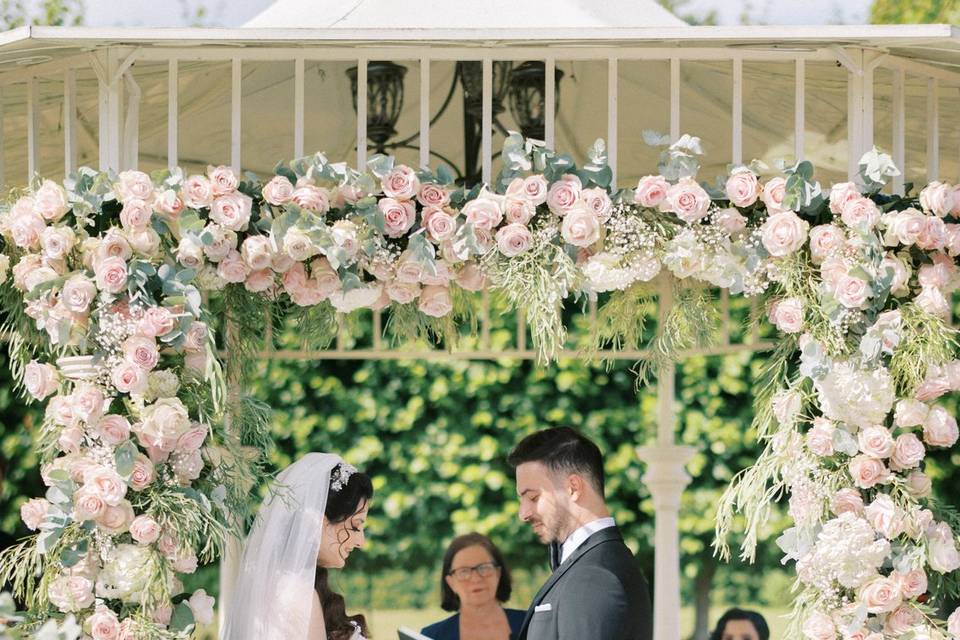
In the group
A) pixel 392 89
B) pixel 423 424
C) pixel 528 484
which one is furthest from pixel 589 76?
pixel 423 424

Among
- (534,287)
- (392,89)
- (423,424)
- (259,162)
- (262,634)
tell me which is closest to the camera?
(534,287)

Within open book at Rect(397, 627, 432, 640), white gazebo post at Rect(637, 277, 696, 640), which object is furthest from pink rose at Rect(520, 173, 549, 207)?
white gazebo post at Rect(637, 277, 696, 640)

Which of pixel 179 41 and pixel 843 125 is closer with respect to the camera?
pixel 179 41

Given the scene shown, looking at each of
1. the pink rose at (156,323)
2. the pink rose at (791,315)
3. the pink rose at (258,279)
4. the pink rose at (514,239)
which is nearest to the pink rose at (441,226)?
the pink rose at (514,239)

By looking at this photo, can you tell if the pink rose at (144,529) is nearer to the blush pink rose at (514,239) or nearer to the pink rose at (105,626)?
the pink rose at (105,626)

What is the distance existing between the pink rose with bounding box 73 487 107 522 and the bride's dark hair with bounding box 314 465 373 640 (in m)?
1.01

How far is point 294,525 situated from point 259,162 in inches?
100

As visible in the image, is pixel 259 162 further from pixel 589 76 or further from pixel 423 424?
pixel 423 424

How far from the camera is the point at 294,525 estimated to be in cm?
480

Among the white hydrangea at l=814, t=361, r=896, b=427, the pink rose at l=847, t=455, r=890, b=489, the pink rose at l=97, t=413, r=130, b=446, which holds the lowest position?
the pink rose at l=847, t=455, r=890, b=489

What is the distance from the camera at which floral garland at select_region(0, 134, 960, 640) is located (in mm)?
4191

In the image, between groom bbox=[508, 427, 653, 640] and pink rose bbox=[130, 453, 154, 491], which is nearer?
pink rose bbox=[130, 453, 154, 491]

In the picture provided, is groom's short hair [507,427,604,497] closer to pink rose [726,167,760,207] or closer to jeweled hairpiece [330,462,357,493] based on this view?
jeweled hairpiece [330,462,357,493]

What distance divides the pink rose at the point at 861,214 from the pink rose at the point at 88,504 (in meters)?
2.37
